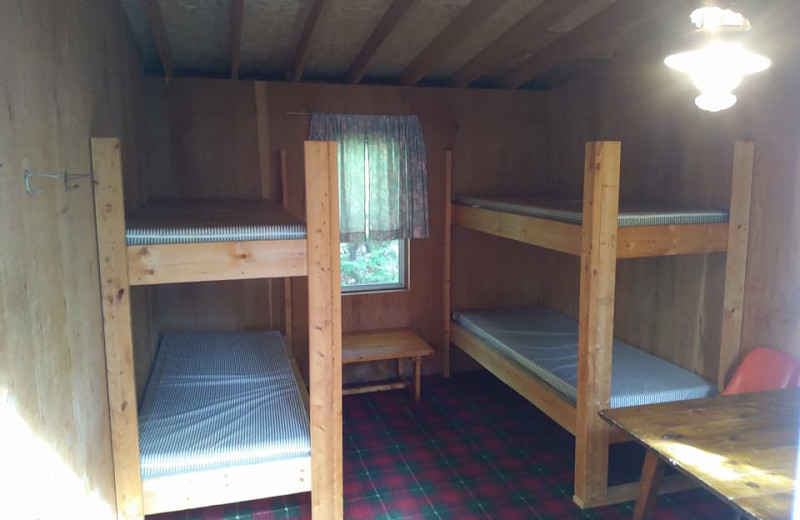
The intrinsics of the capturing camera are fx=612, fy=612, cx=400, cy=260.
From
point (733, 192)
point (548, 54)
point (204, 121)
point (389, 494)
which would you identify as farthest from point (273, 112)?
point (733, 192)

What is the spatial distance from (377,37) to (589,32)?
1194mm

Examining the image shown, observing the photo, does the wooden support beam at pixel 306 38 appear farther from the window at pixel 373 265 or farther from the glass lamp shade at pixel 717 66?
the glass lamp shade at pixel 717 66

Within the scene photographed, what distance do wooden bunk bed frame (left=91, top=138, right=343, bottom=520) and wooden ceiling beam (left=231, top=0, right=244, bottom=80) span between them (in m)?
1.18

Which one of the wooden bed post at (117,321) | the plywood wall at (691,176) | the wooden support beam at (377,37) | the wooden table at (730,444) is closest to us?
the wooden table at (730,444)

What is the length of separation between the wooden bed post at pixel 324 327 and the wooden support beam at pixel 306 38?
3.68 feet

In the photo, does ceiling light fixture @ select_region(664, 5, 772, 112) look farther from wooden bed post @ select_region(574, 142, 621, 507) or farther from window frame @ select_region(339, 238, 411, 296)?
window frame @ select_region(339, 238, 411, 296)

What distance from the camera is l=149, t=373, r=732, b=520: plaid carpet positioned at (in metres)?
2.90

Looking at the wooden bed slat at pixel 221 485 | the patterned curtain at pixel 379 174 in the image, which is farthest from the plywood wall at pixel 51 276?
the patterned curtain at pixel 379 174

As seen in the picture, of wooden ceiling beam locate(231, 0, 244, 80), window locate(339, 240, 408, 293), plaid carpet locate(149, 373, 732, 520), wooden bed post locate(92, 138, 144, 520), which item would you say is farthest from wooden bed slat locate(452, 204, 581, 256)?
wooden bed post locate(92, 138, 144, 520)

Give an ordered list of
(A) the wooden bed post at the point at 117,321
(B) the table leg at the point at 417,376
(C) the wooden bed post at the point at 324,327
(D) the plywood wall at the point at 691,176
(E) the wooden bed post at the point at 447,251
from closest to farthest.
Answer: (A) the wooden bed post at the point at 117,321
(C) the wooden bed post at the point at 324,327
(D) the plywood wall at the point at 691,176
(B) the table leg at the point at 417,376
(E) the wooden bed post at the point at 447,251

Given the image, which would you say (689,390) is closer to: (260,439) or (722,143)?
(722,143)

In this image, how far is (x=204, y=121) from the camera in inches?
164

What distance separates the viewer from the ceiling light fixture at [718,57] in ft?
5.09

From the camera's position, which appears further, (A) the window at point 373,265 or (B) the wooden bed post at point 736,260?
(A) the window at point 373,265
